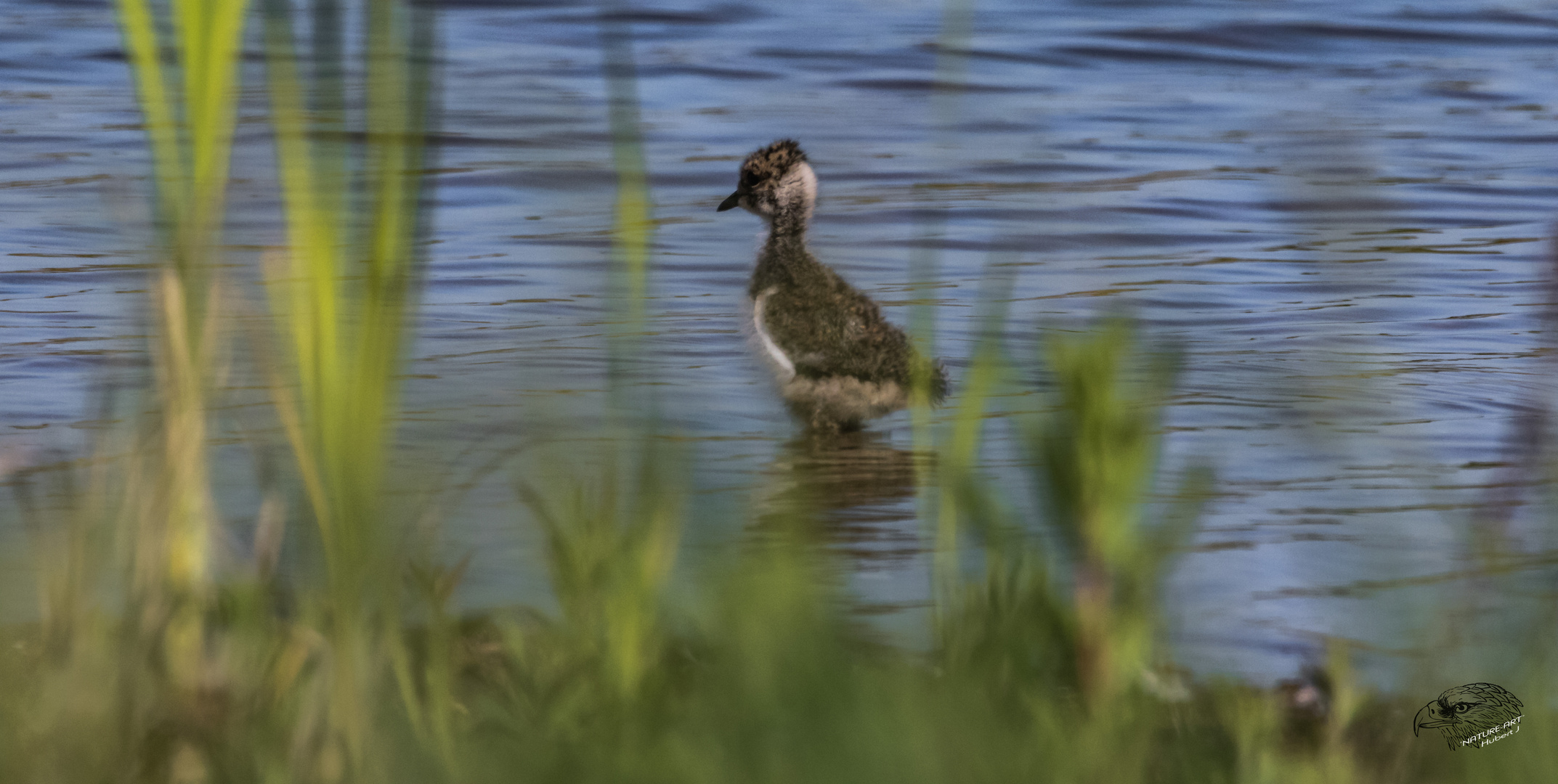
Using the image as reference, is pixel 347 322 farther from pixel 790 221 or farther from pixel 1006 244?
pixel 1006 244

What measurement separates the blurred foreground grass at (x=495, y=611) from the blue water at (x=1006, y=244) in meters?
0.15

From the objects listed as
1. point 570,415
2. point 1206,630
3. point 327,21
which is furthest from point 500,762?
point 1206,630

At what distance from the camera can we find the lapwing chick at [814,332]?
5.49m

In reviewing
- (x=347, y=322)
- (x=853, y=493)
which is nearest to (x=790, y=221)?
(x=853, y=493)

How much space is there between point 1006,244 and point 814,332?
1.30m

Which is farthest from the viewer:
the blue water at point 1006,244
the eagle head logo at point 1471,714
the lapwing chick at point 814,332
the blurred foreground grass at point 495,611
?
the lapwing chick at point 814,332

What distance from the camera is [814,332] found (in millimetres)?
5547

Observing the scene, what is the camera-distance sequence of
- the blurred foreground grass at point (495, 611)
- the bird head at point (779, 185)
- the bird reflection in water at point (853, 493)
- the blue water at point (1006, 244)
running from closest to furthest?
the blurred foreground grass at point (495, 611) → the blue water at point (1006, 244) → the bird reflection in water at point (853, 493) → the bird head at point (779, 185)

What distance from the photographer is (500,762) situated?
1.94 metres

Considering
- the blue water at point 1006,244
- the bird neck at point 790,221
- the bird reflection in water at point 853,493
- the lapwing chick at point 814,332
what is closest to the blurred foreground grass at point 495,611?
the blue water at point 1006,244

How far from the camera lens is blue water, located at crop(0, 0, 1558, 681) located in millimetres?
2506

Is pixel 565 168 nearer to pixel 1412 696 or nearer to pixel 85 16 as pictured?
pixel 1412 696

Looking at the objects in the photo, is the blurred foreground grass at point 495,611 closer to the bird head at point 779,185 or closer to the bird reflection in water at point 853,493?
the bird reflection in water at point 853,493

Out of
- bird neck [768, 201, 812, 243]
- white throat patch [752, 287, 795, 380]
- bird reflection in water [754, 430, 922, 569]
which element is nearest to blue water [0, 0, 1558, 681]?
bird reflection in water [754, 430, 922, 569]
